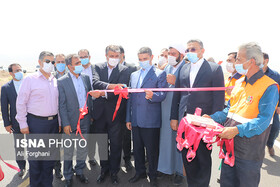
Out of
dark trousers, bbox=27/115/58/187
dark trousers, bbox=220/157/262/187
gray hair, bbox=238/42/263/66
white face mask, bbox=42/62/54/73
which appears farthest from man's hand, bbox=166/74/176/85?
dark trousers, bbox=27/115/58/187

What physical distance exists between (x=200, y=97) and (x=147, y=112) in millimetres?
948

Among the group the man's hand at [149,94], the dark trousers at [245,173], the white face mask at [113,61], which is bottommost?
the dark trousers at [245,173]

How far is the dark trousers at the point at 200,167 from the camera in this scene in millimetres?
2623

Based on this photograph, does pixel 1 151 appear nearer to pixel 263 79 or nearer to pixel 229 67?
pixel 263 79

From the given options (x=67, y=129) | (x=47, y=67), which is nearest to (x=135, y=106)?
(x=67, y=129)

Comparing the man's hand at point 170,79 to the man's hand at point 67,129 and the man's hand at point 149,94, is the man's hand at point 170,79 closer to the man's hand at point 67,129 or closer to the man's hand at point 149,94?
the man's hand at point 149,94

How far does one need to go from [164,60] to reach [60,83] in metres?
2.44

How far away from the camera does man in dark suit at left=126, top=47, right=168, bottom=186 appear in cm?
329

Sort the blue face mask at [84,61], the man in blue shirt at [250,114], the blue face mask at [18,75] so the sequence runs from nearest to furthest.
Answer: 1. the man in blue shirt at [250,114]
2. the blue face mask at [18,75]
3. the blue face mask at [84,61]

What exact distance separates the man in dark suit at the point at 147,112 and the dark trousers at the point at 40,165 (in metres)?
1.40

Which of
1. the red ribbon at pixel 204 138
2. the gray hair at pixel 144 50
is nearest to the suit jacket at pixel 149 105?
the gray hair at pixel 144 50

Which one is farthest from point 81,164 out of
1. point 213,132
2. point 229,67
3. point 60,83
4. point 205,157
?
point 229,67

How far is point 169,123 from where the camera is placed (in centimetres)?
346

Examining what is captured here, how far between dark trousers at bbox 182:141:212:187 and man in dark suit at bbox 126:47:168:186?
799mm
